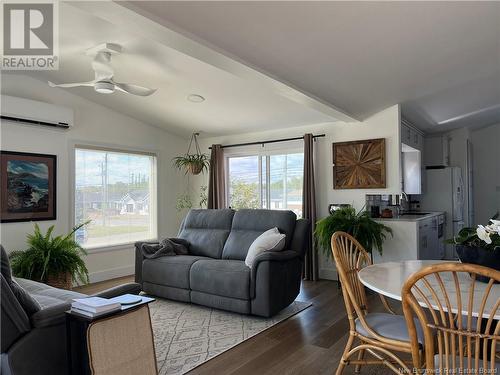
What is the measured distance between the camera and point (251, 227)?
4.38 m

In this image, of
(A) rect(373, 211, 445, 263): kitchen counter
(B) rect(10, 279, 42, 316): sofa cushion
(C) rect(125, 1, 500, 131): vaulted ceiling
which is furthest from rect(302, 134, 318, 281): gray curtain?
(B) rect(10, 279, 42, 316): sofa cushion

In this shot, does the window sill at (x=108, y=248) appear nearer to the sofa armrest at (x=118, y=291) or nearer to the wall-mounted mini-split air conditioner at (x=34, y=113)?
the wall-mounted mini-split air conditioner at (x=34, y=113)

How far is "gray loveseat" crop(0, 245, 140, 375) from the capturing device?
1809 millimetres

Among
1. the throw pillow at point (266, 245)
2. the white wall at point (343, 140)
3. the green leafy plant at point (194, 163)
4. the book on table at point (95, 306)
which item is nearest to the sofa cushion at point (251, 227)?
the throw pillow at point (266, 245)

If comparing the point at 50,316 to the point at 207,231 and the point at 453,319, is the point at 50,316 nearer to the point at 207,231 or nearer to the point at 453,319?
the point at 453,319

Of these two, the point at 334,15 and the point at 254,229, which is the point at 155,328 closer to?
the point at 254,229

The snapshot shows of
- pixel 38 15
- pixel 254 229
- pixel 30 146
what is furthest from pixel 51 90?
pixel 254 229

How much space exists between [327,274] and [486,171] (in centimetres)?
505

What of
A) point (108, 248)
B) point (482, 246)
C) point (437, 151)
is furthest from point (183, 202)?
point (482, 246)

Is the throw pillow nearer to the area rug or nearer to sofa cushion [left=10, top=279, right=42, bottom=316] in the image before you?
the area rug

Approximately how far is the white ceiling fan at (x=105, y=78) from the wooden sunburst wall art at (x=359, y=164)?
2.78 m

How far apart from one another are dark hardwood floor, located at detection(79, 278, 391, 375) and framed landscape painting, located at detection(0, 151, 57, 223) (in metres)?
3.23

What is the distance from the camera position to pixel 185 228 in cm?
498

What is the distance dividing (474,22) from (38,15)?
140 inches
